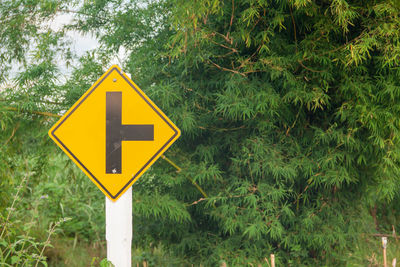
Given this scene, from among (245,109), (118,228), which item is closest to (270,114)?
(245,109)

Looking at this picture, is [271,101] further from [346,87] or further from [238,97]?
[346,87]

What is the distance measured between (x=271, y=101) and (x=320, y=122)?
0.64m

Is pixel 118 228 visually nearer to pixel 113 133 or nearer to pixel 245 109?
pixel 113 133

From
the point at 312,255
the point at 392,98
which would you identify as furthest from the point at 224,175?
the point at 392,98

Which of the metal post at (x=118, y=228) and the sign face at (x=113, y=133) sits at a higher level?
the sign face at (x=113, y=133)

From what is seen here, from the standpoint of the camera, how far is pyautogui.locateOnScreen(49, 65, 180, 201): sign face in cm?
222

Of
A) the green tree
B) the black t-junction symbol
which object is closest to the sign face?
the black t-junction symbol

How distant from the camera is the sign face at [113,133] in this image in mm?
2225

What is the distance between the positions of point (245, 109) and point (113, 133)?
1.17 metres

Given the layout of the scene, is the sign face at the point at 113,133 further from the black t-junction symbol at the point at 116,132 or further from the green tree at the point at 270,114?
the green tree at the point at 270,114

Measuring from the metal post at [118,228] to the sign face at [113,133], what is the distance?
0.15 feet

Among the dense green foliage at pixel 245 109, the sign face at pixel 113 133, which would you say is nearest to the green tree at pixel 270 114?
the dense green foliage at pixel 245 109

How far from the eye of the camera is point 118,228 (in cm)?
225

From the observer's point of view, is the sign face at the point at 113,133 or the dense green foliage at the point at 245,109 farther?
the dense green foliage at the point at 245,109
